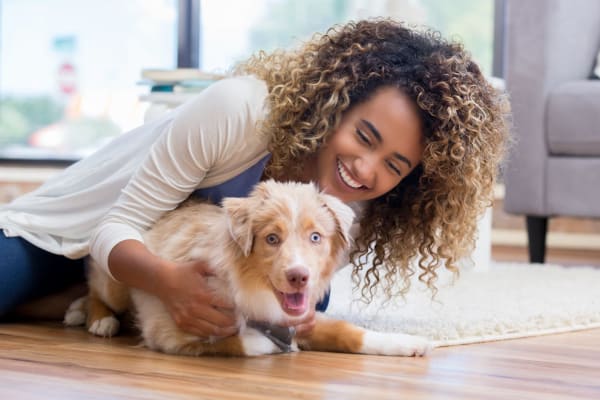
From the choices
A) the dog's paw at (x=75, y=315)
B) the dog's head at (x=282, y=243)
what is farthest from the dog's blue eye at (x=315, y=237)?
the dog's paw at (x=75, y=315)

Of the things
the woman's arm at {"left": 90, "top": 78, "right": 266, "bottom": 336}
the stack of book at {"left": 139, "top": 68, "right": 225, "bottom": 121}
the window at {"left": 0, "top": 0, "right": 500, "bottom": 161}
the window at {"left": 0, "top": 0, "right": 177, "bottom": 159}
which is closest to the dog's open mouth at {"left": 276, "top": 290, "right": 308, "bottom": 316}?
the woman's arm at {"left": 90, "top": 78, "right": 266, "bottom": 336}

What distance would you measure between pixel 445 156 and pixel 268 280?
0.55m

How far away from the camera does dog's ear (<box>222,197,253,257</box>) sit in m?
1.78

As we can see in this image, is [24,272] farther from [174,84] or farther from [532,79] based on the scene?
[532,79]

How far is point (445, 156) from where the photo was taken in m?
2.09

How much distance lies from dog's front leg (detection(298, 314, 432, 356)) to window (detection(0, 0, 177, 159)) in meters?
4.07

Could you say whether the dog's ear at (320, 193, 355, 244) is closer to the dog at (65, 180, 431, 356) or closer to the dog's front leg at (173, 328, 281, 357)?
the dog at (65, 180, 431, 356)

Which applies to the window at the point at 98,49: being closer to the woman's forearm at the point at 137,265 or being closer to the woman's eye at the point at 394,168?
the woman's eye at the point at 394,168

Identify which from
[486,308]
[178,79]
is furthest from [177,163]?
[178,79]

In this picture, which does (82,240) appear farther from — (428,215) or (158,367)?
(428,215)

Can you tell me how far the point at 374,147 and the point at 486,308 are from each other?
0.84 metres

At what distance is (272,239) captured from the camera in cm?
177

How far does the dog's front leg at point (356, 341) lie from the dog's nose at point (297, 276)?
1.09 feet

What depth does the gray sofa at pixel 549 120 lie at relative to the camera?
3744 millimetres
